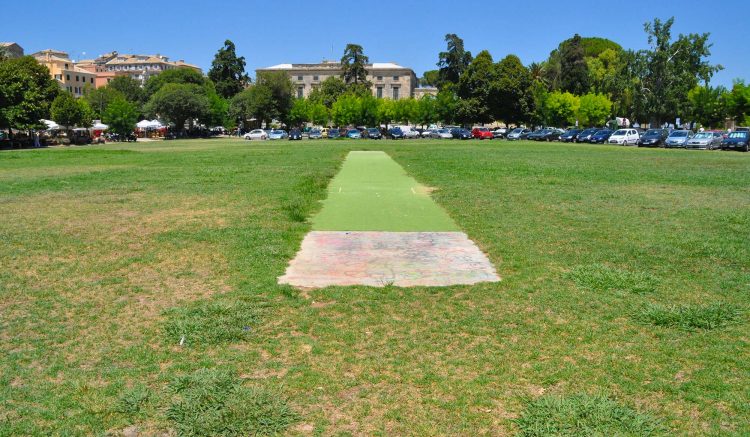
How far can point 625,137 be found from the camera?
59.9 meters

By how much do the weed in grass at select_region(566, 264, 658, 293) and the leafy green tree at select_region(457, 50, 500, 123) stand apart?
77.7m

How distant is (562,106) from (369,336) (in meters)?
88.4

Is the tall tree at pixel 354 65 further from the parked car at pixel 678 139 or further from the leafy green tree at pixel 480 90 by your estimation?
the parked car at pixel 678 139

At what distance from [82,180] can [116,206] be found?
762cm

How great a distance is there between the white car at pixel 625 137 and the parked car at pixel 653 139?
13.4 ft

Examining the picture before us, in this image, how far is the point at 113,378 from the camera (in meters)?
4.82

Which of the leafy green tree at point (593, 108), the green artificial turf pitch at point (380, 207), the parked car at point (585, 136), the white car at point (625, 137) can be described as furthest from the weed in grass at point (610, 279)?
the leafy green tree at point (593, 108)

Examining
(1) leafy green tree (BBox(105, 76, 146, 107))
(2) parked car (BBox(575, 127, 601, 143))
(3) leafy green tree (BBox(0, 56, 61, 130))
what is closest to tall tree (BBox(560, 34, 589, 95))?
(2) parked car (BBox(575, 127, 601, 143))

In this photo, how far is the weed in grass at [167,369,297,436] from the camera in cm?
409

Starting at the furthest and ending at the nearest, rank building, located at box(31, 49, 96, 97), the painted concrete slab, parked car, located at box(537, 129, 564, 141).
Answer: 1. building, located at box(31, 49, 96, 97)
2. parked car, located at box(537, 129, 564, 141)
3. the painted concrete slab

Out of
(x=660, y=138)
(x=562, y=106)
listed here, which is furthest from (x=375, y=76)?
(x=660, y=138)

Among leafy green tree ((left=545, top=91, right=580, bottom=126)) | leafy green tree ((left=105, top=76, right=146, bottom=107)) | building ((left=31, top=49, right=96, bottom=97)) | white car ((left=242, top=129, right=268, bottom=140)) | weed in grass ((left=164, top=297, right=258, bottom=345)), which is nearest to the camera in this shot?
weed in grass ((left=164, top=297, right=258, bottom=345))

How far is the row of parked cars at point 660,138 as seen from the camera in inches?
1887

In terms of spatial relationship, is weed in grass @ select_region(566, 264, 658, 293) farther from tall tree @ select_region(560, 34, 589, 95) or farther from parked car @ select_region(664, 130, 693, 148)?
tall tree @ select_region(560, 34, 589, 95)
